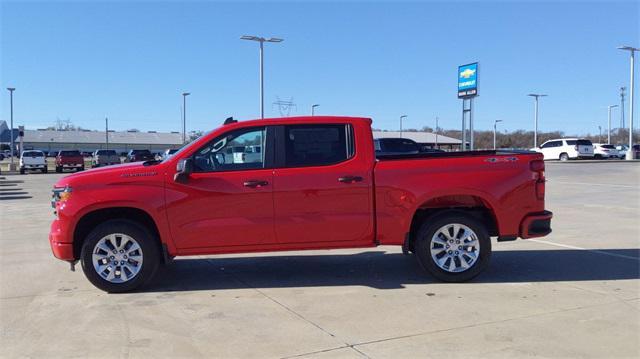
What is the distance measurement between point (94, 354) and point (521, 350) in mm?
3388

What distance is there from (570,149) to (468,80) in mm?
9883

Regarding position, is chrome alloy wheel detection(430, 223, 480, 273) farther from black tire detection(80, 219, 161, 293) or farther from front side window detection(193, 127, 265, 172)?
black tire detection(80, 219, 161, 293)

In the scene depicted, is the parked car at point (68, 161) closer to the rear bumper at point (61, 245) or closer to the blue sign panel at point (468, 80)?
the blue sign panel at point (468, 80)

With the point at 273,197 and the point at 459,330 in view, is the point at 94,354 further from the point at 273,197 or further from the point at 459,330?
the point at 459,330

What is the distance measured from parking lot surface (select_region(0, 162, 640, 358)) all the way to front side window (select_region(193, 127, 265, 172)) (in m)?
1.39

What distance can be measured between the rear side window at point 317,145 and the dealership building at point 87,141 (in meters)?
95.5

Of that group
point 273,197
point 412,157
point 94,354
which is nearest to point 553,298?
point 412,157

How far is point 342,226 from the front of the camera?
641cm

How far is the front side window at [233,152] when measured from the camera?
6371 mm

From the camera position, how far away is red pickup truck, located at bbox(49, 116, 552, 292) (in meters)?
6.24

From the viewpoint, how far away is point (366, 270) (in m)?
7.35

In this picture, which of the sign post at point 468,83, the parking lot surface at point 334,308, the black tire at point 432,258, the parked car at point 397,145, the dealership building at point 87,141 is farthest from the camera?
the dealership building at point 87,141

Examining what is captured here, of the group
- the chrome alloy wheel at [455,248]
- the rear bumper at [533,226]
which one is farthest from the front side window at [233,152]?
the rear bumper at [533,226]

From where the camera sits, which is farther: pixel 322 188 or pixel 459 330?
pixel 322 188
